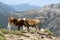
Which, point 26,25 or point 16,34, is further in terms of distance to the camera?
point 26,25

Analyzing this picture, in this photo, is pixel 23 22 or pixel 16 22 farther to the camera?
pixel 16 22

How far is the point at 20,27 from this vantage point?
23094 millimetres

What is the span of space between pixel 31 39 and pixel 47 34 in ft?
10.6

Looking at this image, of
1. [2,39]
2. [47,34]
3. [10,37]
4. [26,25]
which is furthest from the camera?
[26,25]

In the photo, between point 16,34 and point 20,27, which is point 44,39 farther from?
point 20,27

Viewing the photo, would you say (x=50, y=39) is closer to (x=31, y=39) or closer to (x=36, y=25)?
(x=31, y=39)

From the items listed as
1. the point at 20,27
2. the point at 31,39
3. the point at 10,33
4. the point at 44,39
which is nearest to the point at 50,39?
the point at 44,39

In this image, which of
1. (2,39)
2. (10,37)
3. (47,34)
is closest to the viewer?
(2,39)

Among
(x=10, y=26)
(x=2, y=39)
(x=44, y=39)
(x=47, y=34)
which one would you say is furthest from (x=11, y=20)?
(x=2, y=39)

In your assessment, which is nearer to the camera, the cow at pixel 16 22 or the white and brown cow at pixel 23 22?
the white and brown cow at pixel 23 22

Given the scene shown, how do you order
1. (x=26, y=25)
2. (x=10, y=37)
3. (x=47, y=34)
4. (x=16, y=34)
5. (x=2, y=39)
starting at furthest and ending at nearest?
(x=26, y=25), (x=47, y=34), (x=16, y=34), (x=10, y=37), (x=2, y=39)

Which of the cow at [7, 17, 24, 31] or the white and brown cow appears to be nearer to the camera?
the white and brown cow

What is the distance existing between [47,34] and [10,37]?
4416mm

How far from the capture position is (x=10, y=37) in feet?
57.0
